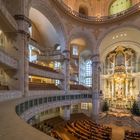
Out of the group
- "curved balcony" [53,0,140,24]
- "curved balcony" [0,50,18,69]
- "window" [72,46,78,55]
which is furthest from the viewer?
"window" [72,46,78,55]

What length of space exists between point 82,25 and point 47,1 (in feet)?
23.0

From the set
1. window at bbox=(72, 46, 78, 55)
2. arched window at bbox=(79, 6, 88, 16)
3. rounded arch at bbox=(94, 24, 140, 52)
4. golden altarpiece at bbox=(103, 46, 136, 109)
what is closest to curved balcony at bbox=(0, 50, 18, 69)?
rounded arch at bbox=(94, 24, 140, 52)

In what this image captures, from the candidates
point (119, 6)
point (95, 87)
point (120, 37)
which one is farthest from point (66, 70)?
point (119, 6)

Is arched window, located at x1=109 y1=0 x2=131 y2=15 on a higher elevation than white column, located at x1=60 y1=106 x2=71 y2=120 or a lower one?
higher

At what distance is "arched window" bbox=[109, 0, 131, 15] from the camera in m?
24.6

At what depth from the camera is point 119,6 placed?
25219 mm

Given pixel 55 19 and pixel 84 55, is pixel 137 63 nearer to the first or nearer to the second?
pixel 84 55

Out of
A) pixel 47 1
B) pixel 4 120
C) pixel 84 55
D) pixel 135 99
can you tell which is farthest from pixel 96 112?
pixel 4 120

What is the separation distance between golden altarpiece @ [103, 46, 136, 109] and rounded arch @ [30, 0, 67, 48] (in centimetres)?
1368

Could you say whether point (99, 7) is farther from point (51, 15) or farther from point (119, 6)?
point (51, 15)

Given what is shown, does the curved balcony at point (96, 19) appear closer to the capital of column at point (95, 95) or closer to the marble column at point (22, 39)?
the marble column at point (22, 39)

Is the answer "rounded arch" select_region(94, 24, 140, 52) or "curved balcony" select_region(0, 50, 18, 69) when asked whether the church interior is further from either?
"rounded arch" select_region(94, 24, 140, 52)

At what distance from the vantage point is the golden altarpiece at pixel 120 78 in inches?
1147

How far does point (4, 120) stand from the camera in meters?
4.02
